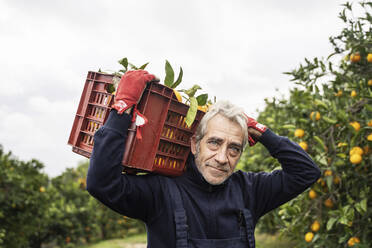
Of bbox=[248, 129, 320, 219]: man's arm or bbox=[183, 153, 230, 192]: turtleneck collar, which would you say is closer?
bbox=[183, 153, 230, 192]: turtleneck collar

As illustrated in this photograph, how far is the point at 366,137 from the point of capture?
314 cm

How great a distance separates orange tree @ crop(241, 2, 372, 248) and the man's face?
149 cm

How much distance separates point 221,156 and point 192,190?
25 cm

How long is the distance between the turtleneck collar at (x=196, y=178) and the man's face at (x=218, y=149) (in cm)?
2

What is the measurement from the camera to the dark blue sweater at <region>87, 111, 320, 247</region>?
1629 millimetres

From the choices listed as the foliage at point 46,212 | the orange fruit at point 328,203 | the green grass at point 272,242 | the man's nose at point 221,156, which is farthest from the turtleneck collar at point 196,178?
the green grass at point 272,242

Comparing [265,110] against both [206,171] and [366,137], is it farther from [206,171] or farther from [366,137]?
[206,171]

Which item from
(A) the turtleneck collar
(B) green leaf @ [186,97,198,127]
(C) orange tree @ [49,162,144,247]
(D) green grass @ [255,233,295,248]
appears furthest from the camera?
(C) orange tree @ [49,162,144,247]

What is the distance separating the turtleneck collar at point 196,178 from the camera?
196cm

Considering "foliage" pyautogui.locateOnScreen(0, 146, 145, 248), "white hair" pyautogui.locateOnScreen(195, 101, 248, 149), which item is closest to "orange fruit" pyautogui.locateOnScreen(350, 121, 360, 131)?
"white hair" pyautogui.locateOnScreen(195, 101, 248, 149)

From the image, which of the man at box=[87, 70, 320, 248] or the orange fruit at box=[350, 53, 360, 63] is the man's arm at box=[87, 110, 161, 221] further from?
the orange fruit at box=[350, 53, 360, 63]

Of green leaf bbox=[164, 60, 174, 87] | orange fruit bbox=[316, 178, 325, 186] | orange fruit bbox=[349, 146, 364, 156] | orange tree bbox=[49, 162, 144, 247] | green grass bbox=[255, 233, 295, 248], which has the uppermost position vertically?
orange fruit bbox=[349, 146, 364, 156]

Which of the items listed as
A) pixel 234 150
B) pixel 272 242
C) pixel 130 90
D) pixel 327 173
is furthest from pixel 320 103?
pixel 272 242

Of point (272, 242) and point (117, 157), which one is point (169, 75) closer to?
point (117, 157)
